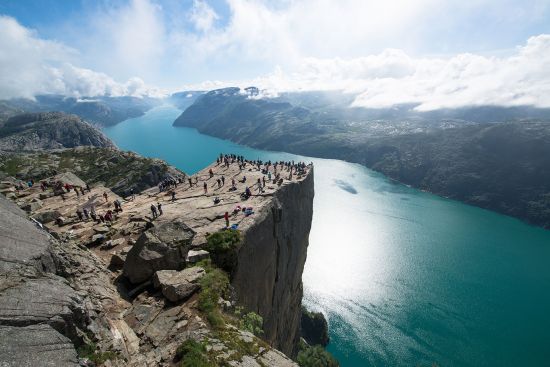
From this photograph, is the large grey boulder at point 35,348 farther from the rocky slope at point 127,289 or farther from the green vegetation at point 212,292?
the green vegetation at point 212,292

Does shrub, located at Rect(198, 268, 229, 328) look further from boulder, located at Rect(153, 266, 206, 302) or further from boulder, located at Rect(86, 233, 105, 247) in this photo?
boulder, located at Rect(86, 233, 105, 247)

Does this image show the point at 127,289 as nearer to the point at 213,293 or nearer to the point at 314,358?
the point at 213,293

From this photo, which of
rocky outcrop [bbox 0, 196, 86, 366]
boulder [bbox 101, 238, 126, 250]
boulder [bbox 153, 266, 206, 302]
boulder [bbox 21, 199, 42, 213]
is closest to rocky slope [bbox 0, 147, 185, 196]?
boulder [bbox 21, 199, 42, 213]

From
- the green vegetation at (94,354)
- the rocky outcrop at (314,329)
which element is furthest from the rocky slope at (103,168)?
the green vegetation at (94,354)

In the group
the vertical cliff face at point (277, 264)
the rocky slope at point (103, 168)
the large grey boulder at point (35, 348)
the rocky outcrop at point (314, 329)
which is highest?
the large grey boulder at point (35, 348)

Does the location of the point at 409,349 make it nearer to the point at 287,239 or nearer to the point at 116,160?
the point at 287,239
